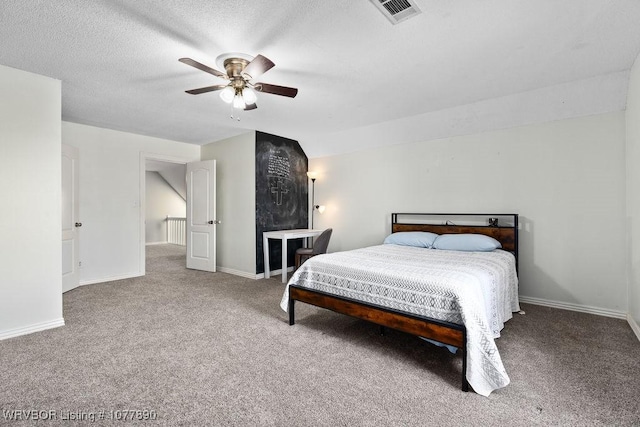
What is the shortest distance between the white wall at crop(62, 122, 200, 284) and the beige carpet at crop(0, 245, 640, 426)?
161 centimetres

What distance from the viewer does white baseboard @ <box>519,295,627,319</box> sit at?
10.0ft

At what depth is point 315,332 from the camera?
8.87ft

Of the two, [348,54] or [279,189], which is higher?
[348,54]

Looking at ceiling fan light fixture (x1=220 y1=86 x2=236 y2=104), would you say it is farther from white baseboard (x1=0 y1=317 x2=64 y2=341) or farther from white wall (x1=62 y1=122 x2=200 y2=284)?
white wall (x1=62 y1=122 x2=200 y2=284)

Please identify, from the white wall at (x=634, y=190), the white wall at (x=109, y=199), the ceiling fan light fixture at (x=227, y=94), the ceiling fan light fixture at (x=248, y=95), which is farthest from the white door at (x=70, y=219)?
the white wall at (x=634, y=190)

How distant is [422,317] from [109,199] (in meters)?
4.75

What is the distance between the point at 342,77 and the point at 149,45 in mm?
1599

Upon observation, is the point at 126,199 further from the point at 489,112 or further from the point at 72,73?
the point at 489,112

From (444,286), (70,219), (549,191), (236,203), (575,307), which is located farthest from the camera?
(236,203)

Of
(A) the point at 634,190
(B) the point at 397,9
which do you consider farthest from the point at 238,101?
(A) the point at 634,190

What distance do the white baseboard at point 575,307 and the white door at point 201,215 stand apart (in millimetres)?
4514

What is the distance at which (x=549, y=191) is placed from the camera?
3.41 meters

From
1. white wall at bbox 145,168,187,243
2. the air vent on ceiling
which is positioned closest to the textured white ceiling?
the air vent on ceiling

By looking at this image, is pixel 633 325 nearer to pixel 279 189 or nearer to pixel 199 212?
pixel 279 189
